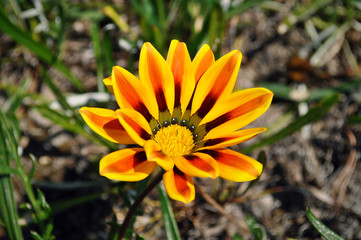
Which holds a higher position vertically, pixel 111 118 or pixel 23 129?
pixel 111 118

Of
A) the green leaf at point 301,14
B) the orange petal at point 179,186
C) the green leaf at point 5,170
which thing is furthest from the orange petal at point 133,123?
the green leaf at point 301,14

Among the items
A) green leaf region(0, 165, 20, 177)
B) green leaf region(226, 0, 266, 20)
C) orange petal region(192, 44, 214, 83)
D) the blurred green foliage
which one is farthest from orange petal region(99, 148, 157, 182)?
green leaf region(226, 0, 266, 20)

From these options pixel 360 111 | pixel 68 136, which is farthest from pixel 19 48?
pixel 360 111

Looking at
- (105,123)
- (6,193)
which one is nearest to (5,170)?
(6,193)

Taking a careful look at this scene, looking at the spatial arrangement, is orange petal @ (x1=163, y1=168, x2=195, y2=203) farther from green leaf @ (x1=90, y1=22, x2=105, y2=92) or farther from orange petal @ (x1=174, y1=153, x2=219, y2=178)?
green leaf @ (x1=90, y1=22, x2=105, y2=92)

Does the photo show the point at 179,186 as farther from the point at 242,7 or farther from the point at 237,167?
the point at 242,7

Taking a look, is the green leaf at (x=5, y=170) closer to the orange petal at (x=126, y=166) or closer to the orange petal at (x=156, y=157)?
the orange petal at (x=126, y=166)

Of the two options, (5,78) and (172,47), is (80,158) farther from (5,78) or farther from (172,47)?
(172,47)
